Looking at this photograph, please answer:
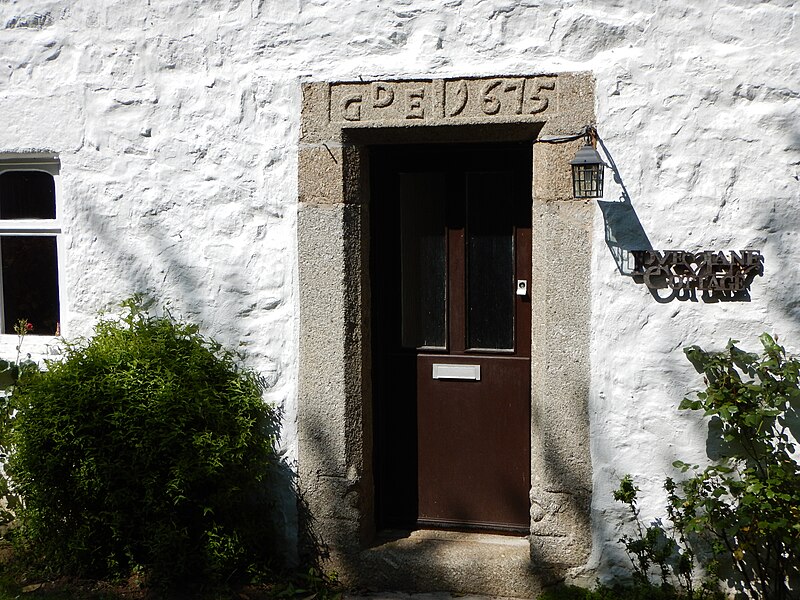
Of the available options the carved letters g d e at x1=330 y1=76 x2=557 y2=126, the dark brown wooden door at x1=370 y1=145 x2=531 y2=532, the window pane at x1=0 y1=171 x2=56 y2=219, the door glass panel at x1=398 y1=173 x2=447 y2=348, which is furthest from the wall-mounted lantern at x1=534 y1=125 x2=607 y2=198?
the window pane at x1=0 y1=171 x2=56 y2=219

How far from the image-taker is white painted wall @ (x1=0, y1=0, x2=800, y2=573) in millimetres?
3965

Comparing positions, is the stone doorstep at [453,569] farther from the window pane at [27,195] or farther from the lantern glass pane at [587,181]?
the window pane at [27,195]

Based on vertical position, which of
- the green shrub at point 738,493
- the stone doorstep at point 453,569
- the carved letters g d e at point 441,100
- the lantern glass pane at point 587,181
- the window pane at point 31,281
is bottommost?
the stone doorstep at point 453,569

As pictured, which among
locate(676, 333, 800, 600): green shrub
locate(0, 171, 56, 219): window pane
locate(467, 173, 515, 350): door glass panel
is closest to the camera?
locate(676, 333, 800, 600): green shrub

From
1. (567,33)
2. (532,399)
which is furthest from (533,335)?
(567,33)

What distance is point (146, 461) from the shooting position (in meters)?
4.21

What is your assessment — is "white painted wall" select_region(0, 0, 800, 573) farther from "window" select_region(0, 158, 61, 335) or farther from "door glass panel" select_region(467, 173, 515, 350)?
"door glass panel" select_region(467, 173, 515, 350)

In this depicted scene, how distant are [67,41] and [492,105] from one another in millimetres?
2341

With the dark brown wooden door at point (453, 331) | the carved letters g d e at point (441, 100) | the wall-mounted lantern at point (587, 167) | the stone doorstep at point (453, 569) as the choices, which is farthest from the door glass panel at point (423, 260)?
the stone doorstep at point (453, 569)

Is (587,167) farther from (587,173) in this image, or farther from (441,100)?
(441,100)

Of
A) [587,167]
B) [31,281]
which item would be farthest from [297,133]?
[31,281]

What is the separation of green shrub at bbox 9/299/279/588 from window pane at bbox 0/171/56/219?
98 centimetres

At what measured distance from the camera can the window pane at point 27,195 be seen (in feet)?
16.4

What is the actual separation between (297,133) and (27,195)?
175 cm
